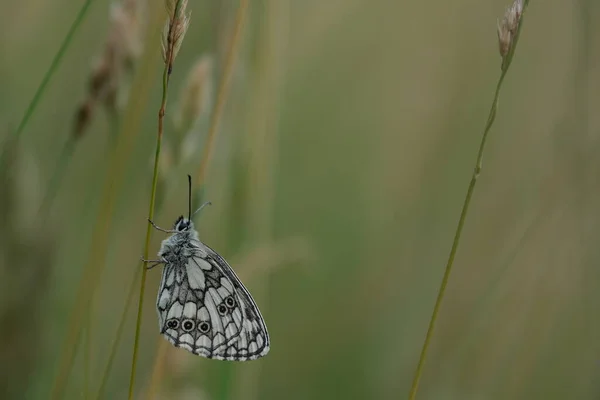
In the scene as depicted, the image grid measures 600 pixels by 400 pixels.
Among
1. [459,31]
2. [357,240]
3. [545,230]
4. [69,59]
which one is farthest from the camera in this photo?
[459,31]

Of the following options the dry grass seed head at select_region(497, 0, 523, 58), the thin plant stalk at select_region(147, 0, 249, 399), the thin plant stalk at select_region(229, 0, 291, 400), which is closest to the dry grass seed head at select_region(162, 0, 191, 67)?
the thin plant stalk at select_region(147, 0, 249, 399)

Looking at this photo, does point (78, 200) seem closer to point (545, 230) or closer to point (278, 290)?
point (278, 290)

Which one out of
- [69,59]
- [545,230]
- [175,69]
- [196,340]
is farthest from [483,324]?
[69,59]

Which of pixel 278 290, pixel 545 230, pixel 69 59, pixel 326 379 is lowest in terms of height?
pixel 326 379

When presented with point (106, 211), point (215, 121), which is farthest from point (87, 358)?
point (215, 121)

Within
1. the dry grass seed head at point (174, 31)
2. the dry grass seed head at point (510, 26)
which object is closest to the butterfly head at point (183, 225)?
the dry grass seed head at point (174, 31)

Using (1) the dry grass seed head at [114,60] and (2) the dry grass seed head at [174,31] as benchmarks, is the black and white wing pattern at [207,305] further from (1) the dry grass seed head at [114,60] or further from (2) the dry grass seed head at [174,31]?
(2) the dry grass seed head at [174,31]
